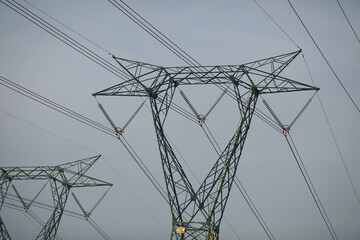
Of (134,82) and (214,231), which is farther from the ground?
(134,82)

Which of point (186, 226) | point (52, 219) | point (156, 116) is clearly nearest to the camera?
point (186, 226)

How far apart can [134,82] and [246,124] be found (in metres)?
5.90

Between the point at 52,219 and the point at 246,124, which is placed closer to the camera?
the point at 246,124

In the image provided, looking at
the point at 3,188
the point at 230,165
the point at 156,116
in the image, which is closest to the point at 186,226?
the point at 230,165

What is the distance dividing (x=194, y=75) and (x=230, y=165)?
4.71m

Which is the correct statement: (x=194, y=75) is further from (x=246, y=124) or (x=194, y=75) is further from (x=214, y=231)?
(x=214, y=231)

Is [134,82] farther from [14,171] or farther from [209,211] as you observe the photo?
[14,171]

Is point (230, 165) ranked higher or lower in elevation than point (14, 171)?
lower

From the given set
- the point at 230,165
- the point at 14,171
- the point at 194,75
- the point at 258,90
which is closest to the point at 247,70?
the point at 258,90

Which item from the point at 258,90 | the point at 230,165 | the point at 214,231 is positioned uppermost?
the point at 258,90

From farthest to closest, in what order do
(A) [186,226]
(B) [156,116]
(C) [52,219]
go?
1. (C) [52,219]
2. (B) [156,116]
3. (A) [186,226]

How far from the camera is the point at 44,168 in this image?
2317 cm

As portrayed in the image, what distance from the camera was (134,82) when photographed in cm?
1596

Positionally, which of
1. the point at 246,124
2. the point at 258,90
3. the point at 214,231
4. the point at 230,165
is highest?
the point at 258,90
